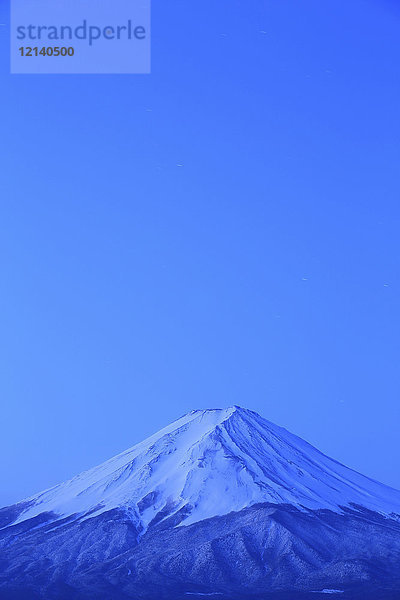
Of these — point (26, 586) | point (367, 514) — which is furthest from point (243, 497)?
point (26, 586)

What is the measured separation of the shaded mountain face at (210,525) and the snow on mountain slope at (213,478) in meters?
0.24

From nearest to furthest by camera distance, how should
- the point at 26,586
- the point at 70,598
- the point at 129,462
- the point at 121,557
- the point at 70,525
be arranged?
the point at 70,598
the point at 26,586
the point at 121,557
the point at 70,525
the point at 129,462

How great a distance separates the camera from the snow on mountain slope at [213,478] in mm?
98125

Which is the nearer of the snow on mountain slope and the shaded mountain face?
the shaded mountain face

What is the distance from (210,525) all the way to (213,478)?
12.0m

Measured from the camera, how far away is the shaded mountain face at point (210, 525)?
253ft

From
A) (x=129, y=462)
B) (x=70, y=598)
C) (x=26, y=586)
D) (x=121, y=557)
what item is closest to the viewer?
(x=70, y=598)

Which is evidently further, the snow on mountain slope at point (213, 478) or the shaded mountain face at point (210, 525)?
the snow on mountain slope at point (213, 478)

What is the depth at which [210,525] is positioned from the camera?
90062 mm

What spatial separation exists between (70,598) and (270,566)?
66.8 ft

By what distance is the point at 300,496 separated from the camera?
100250 millimetres

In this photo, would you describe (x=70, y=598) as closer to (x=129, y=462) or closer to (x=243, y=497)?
(x=243, y=497)

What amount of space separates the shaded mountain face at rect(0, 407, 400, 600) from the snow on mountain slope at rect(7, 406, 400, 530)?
238mm

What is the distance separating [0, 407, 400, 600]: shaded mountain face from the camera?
77.0 m
